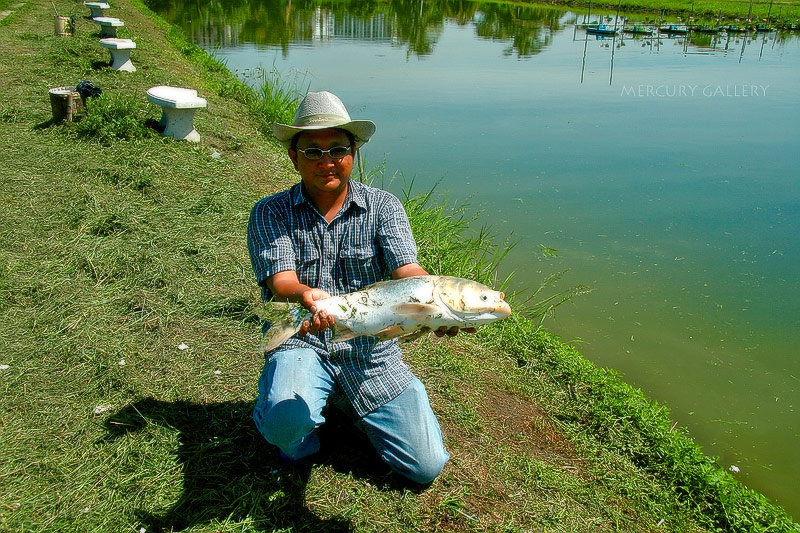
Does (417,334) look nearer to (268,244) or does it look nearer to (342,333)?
(342,333)

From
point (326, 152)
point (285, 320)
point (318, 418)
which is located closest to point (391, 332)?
point (285, 320)

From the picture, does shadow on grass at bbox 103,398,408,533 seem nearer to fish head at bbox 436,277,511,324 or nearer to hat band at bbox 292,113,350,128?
fish head at bbox 436,277,511,324

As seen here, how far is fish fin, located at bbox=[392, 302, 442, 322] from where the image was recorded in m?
2.17

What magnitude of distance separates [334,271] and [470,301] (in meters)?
0.66

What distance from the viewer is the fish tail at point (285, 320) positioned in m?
2.29

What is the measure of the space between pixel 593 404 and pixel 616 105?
9021 millimetres

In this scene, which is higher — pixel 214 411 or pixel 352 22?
pixel 352 22

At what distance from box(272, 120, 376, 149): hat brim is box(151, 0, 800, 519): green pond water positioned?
2.74 meters

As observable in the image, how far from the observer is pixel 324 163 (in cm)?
244

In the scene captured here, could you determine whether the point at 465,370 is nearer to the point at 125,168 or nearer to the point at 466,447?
the point at 466,447

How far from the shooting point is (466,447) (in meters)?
2.98

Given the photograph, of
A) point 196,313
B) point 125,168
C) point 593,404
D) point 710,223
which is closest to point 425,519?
point 593,404

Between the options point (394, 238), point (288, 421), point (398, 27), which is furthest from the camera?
point (398, 27)

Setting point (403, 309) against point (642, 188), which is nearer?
point (403, 309)
